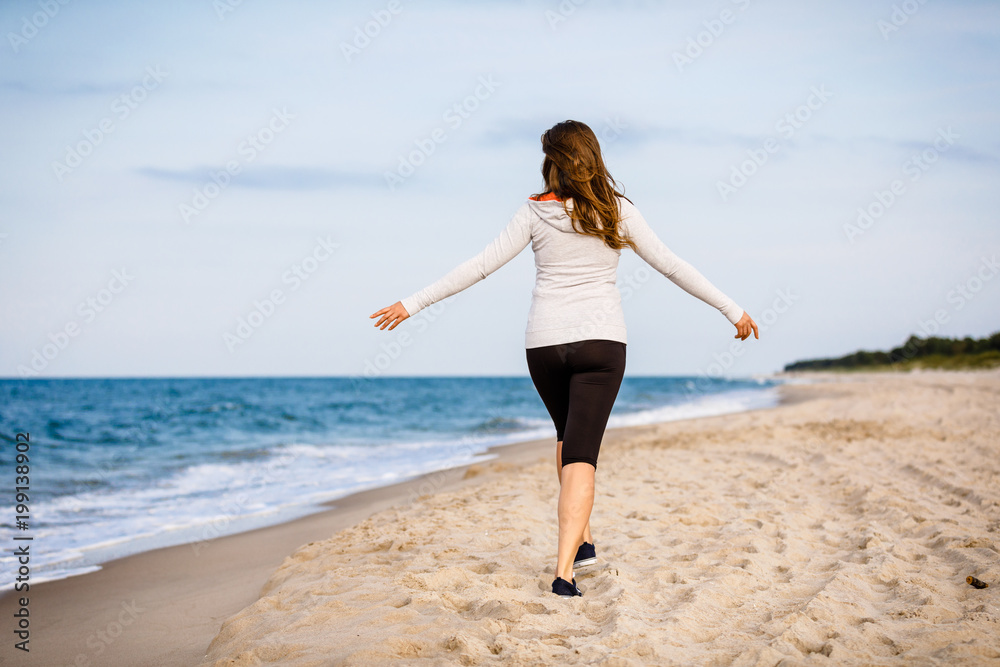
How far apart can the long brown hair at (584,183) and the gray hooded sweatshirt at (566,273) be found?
0.04m

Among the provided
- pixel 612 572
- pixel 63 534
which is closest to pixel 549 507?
pixel 612 572

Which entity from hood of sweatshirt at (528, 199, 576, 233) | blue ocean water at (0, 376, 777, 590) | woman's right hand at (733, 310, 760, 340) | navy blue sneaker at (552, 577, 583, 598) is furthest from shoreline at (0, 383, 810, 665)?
woman's right hand at (733, 310, 760, 340)

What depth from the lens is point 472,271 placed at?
2.76 meters

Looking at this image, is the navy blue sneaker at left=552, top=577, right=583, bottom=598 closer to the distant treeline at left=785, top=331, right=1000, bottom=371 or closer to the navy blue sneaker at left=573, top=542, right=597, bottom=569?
the navy blue sneaker at left=573, top=542, right=597, bottom=569

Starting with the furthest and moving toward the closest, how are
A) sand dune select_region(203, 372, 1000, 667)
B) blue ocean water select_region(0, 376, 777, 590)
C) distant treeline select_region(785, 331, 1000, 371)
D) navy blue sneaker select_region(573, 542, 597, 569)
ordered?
distant treeline select_region(785, 331, 1000, 371)
blue ocean water select_region(0, 376, 777, 590)
navy blue sneaker select_region(573, 542, 597, 569)
sand dune select_region(203, 372, 1000, 667)

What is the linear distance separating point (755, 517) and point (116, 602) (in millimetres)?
3985

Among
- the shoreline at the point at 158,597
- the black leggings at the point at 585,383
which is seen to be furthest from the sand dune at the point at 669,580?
the black leggings at the point at 585,383

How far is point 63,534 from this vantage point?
5688 mm

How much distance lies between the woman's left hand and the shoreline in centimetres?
165

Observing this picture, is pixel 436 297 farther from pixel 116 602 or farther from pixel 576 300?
pixel 116 602

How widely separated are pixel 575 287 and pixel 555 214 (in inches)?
12.7

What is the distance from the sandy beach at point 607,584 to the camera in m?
2.26

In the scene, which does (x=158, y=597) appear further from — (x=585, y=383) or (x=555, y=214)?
(x=555, y=214)

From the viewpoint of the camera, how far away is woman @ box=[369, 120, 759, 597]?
2.69 metres
